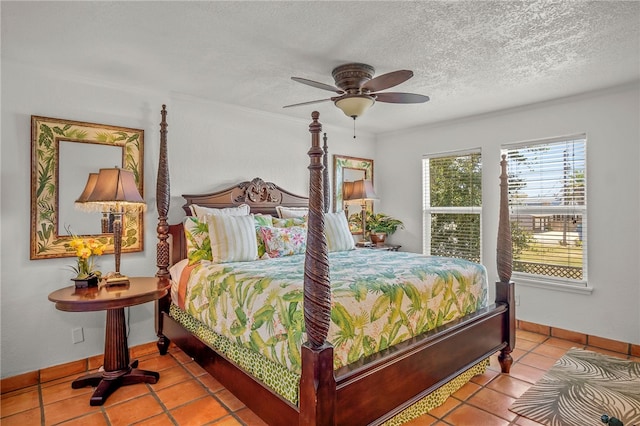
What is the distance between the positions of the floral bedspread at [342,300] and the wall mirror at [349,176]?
2.04 metres

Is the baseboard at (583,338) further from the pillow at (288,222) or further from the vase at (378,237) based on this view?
the pillow at (288,222)

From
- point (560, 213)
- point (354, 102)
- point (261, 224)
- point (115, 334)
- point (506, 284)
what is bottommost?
point (115, 334)

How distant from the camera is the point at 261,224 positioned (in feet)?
11.6

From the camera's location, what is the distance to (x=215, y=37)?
228 centimetres

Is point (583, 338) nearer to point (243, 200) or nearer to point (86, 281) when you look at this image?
point (243, 200)

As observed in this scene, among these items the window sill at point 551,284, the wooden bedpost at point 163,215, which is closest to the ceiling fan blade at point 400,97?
the wooden bedpost at point 163,215

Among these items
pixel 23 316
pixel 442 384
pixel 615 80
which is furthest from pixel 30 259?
pixel 615 80

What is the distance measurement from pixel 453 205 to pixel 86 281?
4109 mm

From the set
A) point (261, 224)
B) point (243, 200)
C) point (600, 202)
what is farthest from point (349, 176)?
point (600, 202)

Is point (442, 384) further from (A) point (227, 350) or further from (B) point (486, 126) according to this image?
(B) point (486, 126)

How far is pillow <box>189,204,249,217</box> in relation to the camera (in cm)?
331

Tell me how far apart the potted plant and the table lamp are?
309 centimetres

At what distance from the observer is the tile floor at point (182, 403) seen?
223 centimetres

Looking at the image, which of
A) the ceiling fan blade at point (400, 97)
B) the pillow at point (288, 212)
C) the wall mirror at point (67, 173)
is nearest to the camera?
the ceiling fan blade at point (400, 97)
